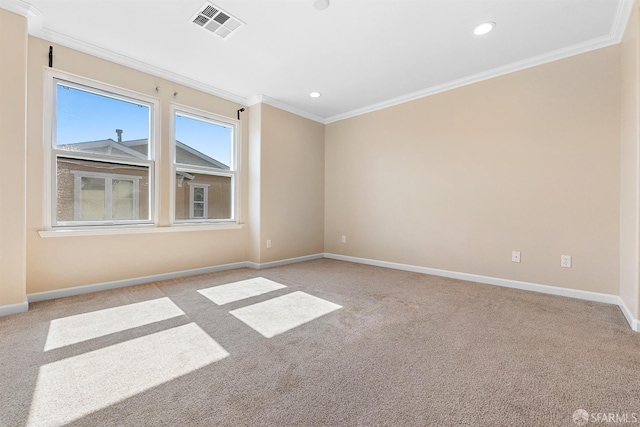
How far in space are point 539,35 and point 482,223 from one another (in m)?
1.95

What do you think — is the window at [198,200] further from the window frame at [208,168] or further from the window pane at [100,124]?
the window pane at [100,124]

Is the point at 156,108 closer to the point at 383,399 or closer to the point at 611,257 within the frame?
the point at 383,399

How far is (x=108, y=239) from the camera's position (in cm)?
303

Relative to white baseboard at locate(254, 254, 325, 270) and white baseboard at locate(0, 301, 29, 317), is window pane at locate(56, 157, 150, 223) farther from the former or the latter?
white baseboard at locate(254, 254, 325, 270)

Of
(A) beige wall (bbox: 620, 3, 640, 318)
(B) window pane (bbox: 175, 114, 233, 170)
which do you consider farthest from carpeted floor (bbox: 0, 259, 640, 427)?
(B) window pane (bbox: 175, 114, 233, 170)

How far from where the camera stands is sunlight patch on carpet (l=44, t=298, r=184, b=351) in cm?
191

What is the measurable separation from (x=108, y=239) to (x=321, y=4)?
3122mm

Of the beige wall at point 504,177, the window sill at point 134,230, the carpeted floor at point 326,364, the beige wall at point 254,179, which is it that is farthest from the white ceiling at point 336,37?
the carpeted floor at point 326,364

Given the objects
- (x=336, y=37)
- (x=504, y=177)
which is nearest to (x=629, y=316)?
(x=504, y=177)

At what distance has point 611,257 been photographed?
264 cm

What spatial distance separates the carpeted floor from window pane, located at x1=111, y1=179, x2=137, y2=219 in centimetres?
95

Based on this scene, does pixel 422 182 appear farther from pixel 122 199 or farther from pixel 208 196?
pixel 122 199

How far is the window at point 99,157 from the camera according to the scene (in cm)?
280

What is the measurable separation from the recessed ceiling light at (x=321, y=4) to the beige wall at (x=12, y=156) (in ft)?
8.09
